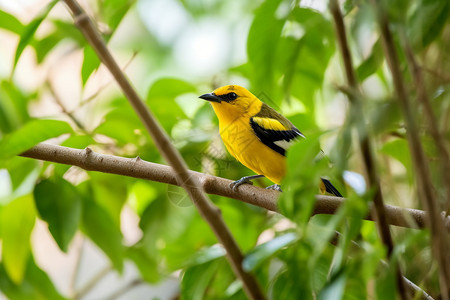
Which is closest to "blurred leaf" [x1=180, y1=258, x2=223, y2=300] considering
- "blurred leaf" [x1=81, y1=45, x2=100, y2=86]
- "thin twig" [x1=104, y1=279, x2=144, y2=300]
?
"blurred leaf" [x1=81, y1=45, x2=100, y2=86]

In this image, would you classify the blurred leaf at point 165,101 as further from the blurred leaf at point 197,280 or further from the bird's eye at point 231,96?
the blurred leaf at point 197,280

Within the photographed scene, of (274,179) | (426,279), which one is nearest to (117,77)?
(426,279)

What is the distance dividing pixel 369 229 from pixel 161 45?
118 centimetres

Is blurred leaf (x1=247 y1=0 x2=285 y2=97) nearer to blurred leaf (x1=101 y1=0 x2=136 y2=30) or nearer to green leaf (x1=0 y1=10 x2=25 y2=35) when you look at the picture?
blurred leaf (x1=101 y1=0 x2=136 y2=30)

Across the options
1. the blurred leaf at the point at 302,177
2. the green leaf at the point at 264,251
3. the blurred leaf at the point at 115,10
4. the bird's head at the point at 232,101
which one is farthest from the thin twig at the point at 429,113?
the bird's head at the point at 232,101

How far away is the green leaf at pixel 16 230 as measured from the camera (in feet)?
3.56

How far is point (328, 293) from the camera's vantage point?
546 millimetres

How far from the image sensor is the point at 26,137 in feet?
2.89

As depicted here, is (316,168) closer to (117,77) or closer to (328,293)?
(328,293)

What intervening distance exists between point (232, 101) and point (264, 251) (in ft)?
2.55

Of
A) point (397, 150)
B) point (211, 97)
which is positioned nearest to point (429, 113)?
point (397, 150)

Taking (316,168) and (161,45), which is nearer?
(316,168)

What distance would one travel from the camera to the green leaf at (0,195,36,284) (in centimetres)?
109

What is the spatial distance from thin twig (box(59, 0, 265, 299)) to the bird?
2.07ft
